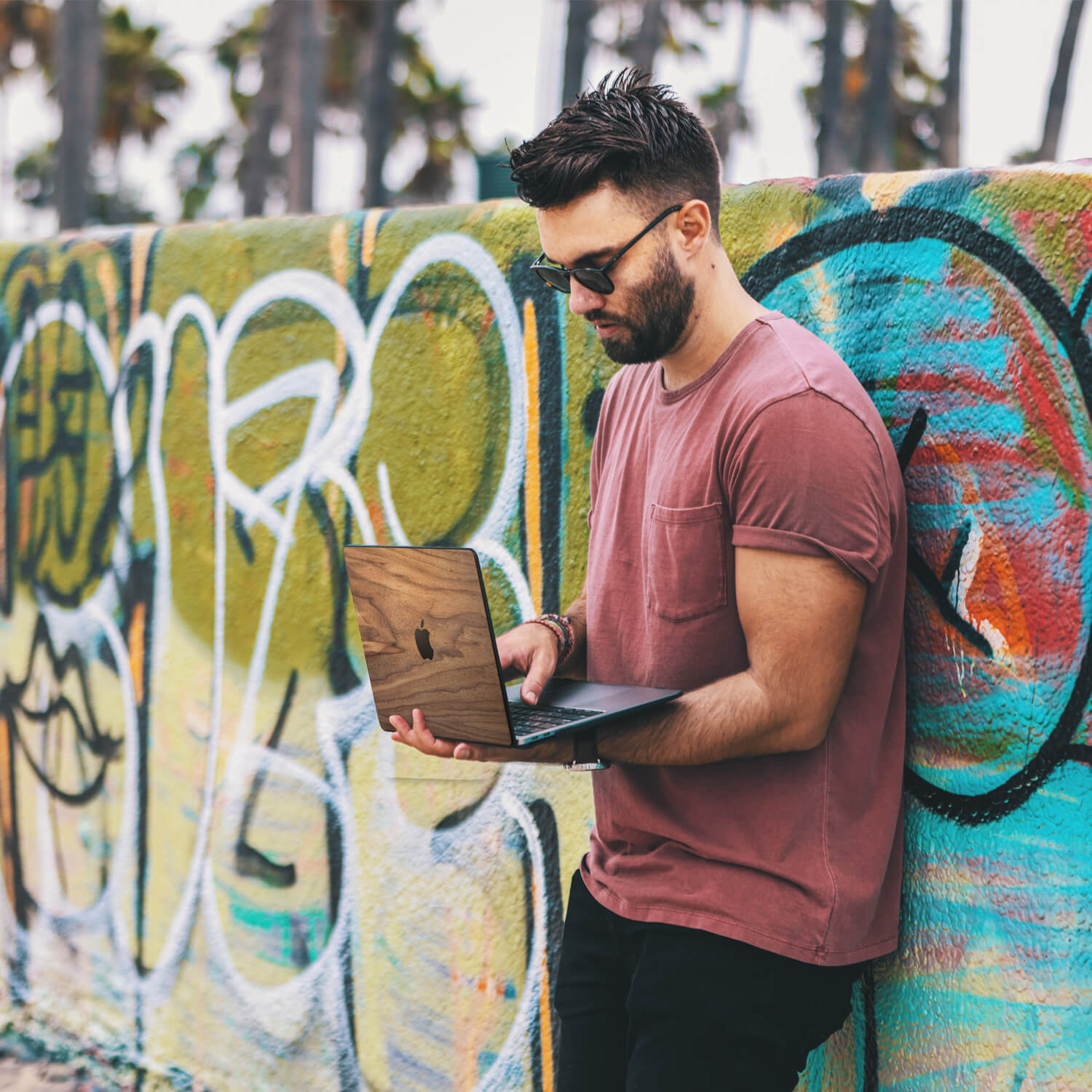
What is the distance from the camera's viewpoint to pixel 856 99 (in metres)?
30.9

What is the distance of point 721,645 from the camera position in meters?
1.76

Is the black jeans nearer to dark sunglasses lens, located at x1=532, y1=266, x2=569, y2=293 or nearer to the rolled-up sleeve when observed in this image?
the rolled-up sleeve

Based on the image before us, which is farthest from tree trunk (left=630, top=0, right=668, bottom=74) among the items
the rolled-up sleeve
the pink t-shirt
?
the rolled-up sleeve

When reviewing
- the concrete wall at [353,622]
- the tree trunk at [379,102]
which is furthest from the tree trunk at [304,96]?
the concrete wall at [353,622]

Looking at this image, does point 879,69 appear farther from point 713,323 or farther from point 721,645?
point 721,645

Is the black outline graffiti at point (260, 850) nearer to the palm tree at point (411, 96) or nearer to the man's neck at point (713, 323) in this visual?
the man's neck at point (713, 323)

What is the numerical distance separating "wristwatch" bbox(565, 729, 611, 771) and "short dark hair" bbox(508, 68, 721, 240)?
785 millimetres

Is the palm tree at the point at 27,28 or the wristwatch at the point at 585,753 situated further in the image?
the palm tree at the point at 27,28

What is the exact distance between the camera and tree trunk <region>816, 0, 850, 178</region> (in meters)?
19.3

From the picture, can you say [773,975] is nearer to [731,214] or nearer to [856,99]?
[731,214]

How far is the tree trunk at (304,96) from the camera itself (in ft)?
56.9

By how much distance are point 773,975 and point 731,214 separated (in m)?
1.34

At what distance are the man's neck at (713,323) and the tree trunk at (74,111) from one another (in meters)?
11.4

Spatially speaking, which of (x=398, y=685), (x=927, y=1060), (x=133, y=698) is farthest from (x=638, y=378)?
(x=133, y=698)
